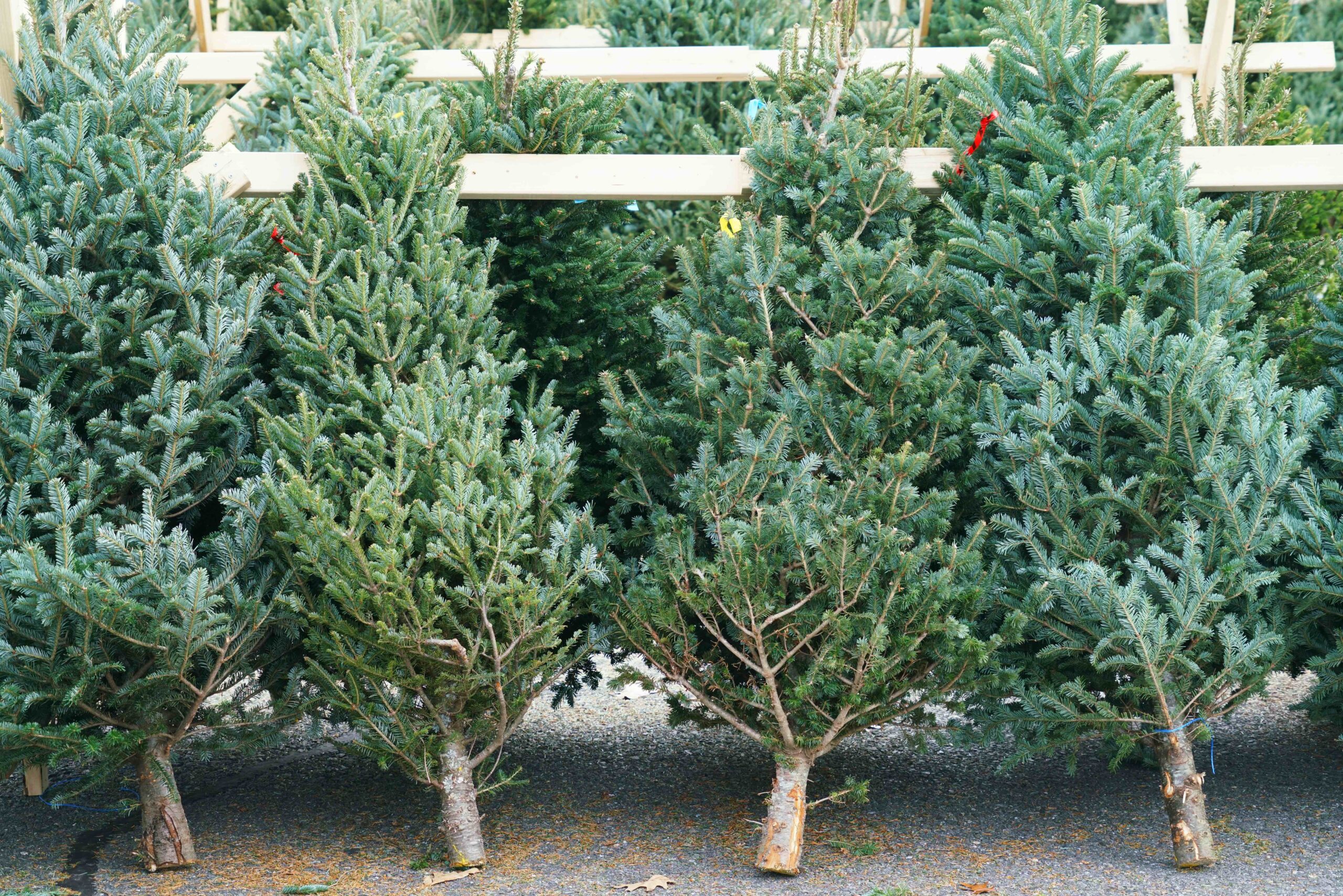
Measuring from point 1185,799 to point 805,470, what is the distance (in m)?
1.64

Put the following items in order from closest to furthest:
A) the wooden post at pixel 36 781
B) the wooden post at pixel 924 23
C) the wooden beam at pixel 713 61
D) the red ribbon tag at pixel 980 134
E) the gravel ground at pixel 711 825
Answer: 1. the gravel ground at pixel 711 825
2. the red ribbon tag at pixel 980 134
3. the wooden post at pixel 36 781
4. the wooden beam at pixel 713 61
5. the wooden post at pixel 924 23

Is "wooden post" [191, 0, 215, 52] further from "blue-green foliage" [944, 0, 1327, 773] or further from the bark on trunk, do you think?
the bark on trunk

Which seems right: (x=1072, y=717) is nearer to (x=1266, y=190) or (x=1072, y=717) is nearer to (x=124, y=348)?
(x=1266, y=190)

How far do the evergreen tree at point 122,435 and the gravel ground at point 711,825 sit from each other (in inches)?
18.7

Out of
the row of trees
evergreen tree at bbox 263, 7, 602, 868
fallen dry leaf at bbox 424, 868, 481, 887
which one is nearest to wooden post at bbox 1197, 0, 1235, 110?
the row of trees

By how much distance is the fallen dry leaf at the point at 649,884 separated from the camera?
12.3 ft

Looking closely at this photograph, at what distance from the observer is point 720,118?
739cm

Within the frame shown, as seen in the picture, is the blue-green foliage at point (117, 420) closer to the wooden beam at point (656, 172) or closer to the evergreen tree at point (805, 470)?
the wooden beam at point (656, 172)

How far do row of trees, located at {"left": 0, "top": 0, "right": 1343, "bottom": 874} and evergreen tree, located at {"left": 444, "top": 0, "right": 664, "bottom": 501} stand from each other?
444 millimetres

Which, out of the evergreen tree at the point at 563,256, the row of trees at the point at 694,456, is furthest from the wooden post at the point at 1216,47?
the evergreen tree at the point at 563,256

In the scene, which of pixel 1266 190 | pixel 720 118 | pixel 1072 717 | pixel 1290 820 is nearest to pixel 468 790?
pixel 1072 717

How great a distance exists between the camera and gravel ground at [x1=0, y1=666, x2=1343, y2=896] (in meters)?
3.83

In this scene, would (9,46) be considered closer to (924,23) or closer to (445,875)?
(445,875)

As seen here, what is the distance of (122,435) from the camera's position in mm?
3680
